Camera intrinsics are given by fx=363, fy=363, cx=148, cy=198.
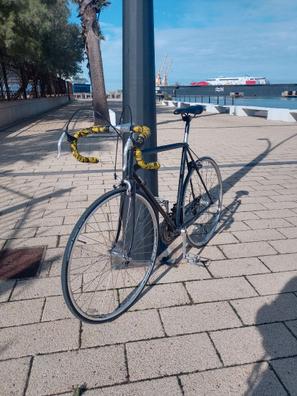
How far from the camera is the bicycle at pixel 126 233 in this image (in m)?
2.45

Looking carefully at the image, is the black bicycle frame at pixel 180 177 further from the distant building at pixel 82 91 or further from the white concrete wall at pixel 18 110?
the distant building at pixel 82 91

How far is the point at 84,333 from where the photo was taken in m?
2.49

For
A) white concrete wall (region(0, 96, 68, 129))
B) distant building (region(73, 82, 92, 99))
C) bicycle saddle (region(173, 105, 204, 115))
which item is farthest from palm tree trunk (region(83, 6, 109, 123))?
distant building (region(73, 82, 92, 99))

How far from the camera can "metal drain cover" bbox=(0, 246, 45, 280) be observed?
324 centimetres

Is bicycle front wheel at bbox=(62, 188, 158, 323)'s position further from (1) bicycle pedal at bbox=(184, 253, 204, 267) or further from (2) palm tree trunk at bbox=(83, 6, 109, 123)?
(2) palm tree trunk at bbox=(83, 6, 109, 123)

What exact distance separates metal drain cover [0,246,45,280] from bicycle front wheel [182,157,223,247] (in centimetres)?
146

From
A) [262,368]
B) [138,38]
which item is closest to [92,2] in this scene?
[138,38]

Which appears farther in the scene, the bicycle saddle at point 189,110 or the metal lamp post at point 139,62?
the bicycle saddle at point 189,110

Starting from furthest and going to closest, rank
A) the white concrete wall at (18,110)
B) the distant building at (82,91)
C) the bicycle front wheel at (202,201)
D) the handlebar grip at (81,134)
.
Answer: the distant building at (82,91)
the white concrete wall at (18,110)
the bicycle front wheel at (202,201)
the handlebar grip at (81,134)

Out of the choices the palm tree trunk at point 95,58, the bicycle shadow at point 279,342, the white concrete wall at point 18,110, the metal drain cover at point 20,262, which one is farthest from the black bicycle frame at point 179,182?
the white concrete wall at point 18,110

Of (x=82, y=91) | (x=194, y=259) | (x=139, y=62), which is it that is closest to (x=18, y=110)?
(x=139, y=62)

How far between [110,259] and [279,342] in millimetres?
1394

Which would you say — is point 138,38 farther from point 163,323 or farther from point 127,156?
point 163,323

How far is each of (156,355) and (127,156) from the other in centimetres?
132
